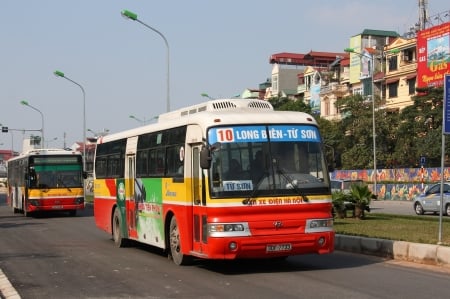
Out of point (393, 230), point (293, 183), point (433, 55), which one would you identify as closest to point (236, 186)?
point (293, 183)

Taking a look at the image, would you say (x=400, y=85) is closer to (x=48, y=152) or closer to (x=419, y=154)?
(x=419, y=154)

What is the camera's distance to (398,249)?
13289mm

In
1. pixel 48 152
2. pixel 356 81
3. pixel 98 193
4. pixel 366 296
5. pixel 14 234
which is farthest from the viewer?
pixel 356 81

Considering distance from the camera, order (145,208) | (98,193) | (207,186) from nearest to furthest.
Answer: (207,186)
(145,208)
(98,193)

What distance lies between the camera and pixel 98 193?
19.6 metres

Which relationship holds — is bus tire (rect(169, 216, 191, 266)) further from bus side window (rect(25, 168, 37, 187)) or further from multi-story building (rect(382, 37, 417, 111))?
multi-story building (rect(382, 37, 417, 111))

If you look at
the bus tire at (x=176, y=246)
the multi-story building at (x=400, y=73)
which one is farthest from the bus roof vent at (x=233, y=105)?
→ the multi-story building at (x=400, y=73)

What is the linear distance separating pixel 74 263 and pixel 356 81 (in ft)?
221

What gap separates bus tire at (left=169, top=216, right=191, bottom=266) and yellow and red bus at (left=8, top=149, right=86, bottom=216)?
59.5 ft

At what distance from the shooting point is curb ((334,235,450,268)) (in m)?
12.2

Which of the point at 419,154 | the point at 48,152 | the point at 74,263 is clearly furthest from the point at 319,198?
the point at 419,154

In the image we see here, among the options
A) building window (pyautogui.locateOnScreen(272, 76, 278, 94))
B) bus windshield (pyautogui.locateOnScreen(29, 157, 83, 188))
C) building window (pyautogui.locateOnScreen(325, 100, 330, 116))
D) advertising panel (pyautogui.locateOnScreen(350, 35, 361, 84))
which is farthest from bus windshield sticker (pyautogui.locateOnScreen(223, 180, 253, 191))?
building window (pyautogui.locateOnScreen(272, 76, 278, 94))

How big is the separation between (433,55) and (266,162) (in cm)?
5439

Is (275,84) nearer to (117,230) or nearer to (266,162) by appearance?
(117,230)
